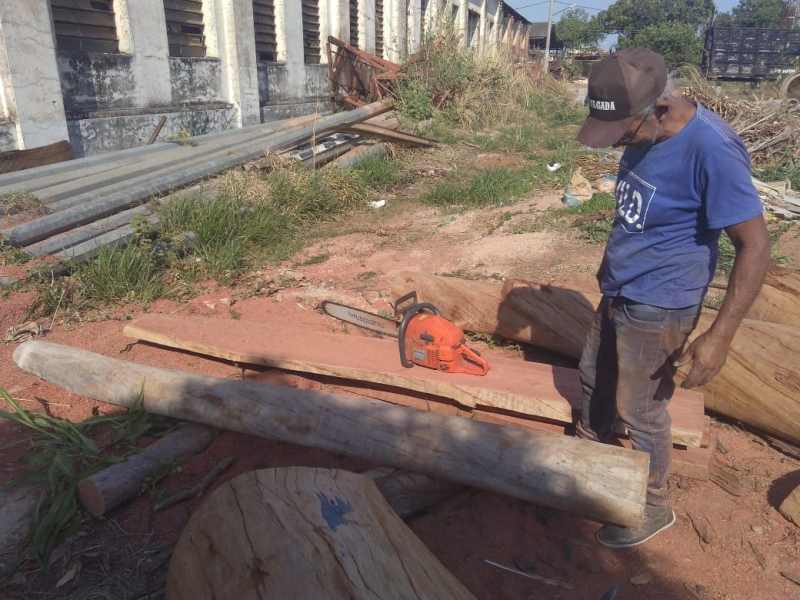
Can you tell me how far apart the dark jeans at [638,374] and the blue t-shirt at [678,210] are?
73 millimetres

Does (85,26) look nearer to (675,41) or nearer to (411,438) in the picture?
(411,438)

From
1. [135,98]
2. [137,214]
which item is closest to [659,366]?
[137,214]

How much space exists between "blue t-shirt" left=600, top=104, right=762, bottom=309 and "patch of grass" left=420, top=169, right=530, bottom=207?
238 inches

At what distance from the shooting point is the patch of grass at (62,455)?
8.29ft

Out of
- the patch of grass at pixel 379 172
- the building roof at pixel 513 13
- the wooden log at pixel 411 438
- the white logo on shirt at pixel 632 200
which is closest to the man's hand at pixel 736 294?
the white logo on shirt at pixel 632 200

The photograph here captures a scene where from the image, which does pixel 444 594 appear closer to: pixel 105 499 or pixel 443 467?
Answer: pixel 443 467

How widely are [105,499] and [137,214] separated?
150 inches

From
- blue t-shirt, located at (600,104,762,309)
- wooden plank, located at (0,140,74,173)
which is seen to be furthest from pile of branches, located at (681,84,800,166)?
wooden plank, located at (0,140,74,173)

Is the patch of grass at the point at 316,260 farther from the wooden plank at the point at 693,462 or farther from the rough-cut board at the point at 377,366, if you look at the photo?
the wooden plank at the point at 693,462

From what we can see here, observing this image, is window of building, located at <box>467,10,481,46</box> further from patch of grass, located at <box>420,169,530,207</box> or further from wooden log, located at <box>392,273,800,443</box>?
wooden log, located at <box>392,273,800,443</box>

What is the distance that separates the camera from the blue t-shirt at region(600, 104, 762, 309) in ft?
6.39

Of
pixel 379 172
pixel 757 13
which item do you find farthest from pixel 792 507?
pixel 757 13

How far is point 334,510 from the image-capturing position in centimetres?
192

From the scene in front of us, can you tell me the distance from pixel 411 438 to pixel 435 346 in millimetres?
829
